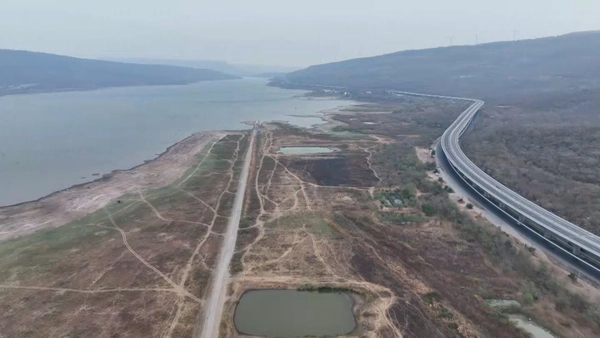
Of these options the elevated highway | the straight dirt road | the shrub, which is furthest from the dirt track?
the elevated highway

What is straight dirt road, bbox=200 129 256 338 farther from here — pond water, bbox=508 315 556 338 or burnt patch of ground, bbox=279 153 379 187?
pond water, bbox=508 315 556 338

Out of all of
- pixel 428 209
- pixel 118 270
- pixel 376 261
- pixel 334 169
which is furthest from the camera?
pixel 334 169

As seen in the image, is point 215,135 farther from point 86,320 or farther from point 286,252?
point 86,320

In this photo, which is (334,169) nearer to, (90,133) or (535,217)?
(535,217)

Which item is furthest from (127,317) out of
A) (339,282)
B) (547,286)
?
(547,286)

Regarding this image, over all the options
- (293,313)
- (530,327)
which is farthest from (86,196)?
(530,327)

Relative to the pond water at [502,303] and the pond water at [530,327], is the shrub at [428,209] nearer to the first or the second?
the pond water at [502,303]

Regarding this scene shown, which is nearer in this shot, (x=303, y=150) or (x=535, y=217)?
(x=535, y=217)
